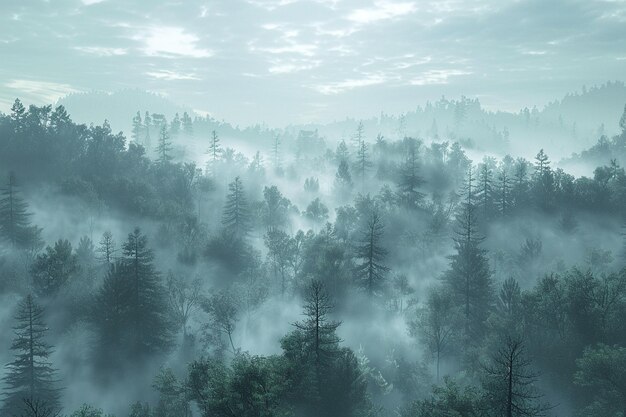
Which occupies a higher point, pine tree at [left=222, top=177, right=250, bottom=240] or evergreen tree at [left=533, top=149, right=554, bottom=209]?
evergreen tree at [left=533, top=149, right=554, bottom=209]

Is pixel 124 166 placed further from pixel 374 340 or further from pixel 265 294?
pixel 374 340

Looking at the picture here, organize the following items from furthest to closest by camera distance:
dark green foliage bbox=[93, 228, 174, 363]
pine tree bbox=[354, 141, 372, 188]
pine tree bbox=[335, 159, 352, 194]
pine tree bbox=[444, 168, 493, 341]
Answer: pine tree bbox=[354, 141, 372, 188], pine tree bbox=[335, 159, 352, 194], dark green foliage bbox=[93, 228, 174, 363], pine tree bbox=[444, 168, 493, 341]

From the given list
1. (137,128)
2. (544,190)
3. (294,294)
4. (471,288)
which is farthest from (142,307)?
(137,128)

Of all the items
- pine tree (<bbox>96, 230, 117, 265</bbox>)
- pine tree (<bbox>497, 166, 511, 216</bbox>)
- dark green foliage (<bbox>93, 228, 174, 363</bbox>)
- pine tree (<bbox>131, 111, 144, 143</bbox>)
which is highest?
pine tree (<bbox>131, 111, 144, 143</bbox>)

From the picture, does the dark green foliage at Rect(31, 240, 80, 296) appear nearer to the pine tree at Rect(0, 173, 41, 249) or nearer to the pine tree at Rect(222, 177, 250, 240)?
the pine tree at Rect(0, 173, 41, 249)

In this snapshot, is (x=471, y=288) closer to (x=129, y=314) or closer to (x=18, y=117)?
(x=129, y=314)

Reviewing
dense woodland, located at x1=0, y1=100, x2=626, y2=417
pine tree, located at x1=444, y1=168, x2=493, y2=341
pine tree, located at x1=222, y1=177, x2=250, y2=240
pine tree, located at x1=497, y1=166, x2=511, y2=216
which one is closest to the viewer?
dense woodland, located at x1=0, y1=100, x2=626, y2=417

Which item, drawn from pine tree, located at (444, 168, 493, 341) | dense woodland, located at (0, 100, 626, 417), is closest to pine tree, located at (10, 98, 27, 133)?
dense woodland, located at (0, 100, 626, 417)

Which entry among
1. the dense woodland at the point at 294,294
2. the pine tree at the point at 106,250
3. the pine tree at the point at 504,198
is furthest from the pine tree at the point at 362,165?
the pine tree at the point at 106,250
